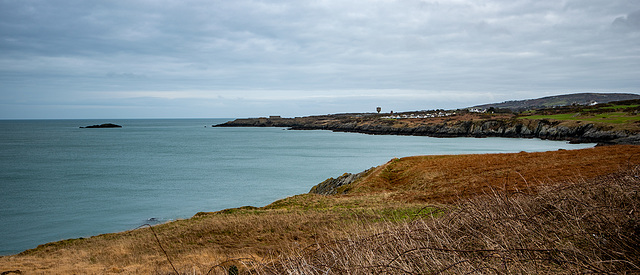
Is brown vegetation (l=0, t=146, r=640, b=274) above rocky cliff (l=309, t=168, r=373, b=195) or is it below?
above

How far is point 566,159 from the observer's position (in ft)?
73.9

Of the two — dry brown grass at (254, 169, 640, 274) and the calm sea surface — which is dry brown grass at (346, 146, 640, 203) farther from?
the calm sea surface

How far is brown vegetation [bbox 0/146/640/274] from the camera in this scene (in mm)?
4227

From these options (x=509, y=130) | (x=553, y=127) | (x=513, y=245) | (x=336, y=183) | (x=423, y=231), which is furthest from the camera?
(x=509, y=130)

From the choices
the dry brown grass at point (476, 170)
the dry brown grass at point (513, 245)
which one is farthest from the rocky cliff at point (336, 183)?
the dry brown grass at point (513, 245)

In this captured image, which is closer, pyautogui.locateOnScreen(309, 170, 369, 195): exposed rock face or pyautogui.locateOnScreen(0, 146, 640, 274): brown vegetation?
pyautogui.locateOnScreen(0, 146, 640, 274): brown vegetation

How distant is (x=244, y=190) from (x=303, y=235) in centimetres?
2511

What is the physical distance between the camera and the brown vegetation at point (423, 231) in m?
4.23

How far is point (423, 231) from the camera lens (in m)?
5.42

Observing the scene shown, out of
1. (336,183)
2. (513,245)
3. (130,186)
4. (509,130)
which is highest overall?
(513,245)

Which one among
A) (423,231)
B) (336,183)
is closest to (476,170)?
(336,183)

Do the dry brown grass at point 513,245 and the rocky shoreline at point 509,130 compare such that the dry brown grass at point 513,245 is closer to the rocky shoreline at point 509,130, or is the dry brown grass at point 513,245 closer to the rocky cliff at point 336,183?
the rocky cliff at point 336,183

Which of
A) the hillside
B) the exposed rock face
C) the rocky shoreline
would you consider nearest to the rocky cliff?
the exposed rock face

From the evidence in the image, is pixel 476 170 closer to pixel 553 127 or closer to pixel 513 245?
pixel 513 245
